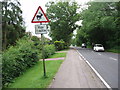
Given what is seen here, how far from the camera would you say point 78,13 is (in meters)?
40.7

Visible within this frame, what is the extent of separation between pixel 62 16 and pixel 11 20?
16462 mm

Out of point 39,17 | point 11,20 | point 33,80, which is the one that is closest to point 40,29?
point 39,17

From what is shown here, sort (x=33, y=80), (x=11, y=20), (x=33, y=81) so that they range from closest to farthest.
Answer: (x=33, y=81) < (x=33, y=80) < (x=11, y=20)

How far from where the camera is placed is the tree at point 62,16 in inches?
1516

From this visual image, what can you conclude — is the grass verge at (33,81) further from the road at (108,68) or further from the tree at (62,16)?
the tree at (62,16)

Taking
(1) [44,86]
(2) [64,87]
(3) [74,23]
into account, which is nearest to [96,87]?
(2) [64,87]

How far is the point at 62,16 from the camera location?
3884 cm

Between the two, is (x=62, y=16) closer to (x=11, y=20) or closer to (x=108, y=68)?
(x=11, y=20)

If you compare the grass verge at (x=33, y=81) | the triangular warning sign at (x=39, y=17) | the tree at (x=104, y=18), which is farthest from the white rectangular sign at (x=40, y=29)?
the tree at (x=104, y=18)

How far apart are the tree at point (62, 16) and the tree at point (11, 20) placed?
1281cm

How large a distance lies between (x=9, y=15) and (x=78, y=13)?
72.6 ft

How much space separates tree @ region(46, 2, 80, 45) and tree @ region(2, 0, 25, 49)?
42.0ft

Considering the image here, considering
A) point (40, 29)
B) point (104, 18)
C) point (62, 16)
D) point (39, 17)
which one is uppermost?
point (62, 16)

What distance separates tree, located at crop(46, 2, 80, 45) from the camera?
3850 cm
